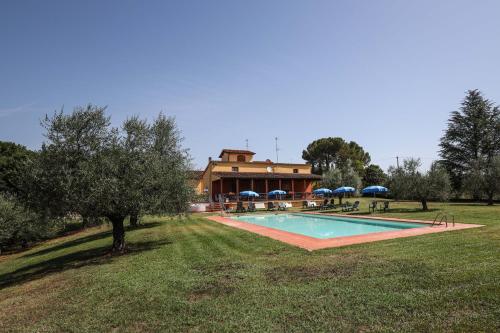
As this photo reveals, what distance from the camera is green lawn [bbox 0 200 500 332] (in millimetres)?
5082

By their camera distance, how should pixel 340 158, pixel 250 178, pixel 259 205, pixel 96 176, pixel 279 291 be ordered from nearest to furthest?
1. pixel 279 291
2. pixel 96 176
3. pixel 259 205
4. pixel 250 178
5. pixel 340 158

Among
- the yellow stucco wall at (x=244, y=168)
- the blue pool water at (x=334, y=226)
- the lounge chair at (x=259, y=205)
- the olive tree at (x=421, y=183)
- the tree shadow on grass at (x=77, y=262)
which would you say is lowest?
the tree shadow on grass at (x=77, y=262)

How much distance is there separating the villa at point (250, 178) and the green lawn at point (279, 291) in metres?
25.3

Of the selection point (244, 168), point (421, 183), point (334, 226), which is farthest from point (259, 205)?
point (421, 183)

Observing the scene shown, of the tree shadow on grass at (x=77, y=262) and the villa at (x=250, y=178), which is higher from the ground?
the villa at (x=250, y=178)

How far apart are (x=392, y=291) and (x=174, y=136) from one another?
17731mm

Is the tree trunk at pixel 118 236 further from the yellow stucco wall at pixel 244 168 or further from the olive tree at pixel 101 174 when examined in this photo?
the yellow stucco wall at pixel 244 168

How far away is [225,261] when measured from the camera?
957 centimetres

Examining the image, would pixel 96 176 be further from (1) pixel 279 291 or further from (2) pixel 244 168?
(2) pixel 244 168

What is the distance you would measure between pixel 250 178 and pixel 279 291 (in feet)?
99.3

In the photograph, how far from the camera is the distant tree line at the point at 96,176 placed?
10.6 meters

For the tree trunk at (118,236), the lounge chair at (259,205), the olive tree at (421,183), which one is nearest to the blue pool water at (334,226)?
the lounge chair at (259,205)

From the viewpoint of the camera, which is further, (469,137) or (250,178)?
(469,137)

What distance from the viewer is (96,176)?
35.0 feet
